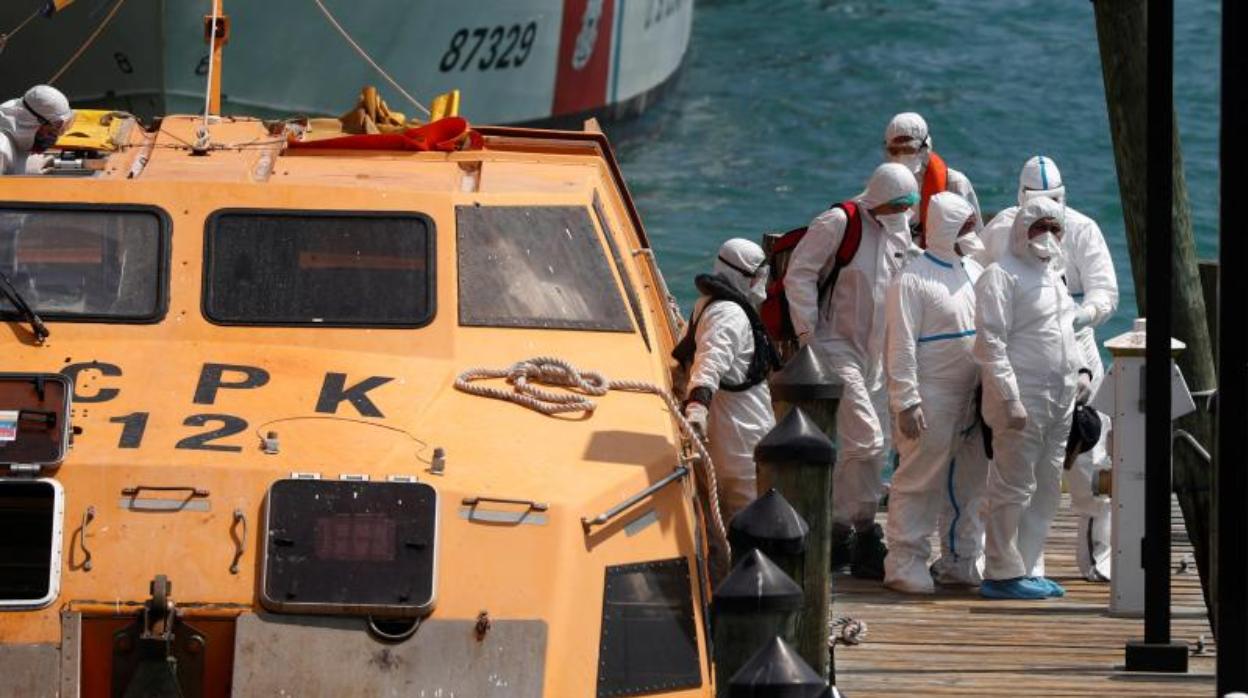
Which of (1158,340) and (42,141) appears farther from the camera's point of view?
(42,141)

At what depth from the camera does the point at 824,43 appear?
37.4 metres

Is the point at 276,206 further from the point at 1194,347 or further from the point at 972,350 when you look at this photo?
the point at 1194,347

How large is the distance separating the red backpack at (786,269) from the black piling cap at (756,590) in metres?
3.57

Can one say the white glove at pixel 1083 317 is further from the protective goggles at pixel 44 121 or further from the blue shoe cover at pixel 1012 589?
the protective goggles at pixel 44 121

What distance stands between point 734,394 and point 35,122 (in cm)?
319

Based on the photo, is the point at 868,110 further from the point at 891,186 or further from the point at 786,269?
the point at 891,186

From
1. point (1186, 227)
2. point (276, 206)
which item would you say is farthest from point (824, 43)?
point (276, 206)

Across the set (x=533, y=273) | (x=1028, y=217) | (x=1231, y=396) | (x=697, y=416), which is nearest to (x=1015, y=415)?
(x=1028, y=217)

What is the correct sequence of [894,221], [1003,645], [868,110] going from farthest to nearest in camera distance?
[868,110] → [894,221] → [1003,645]

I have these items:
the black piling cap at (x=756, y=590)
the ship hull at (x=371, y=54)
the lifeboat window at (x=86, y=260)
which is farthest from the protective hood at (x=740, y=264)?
the ship hull at (x=371, y=54)

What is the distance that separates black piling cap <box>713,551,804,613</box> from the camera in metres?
8.66

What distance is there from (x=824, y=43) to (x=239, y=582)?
96.8ft

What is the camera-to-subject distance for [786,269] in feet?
41.1

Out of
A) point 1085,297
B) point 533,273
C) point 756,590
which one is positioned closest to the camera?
point 756,590
